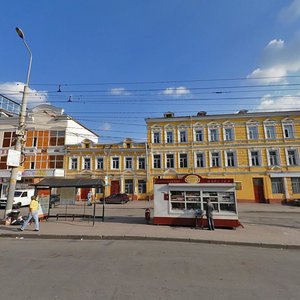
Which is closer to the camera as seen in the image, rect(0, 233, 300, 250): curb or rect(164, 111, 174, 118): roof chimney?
rect(0, 233, 300, 250): curb

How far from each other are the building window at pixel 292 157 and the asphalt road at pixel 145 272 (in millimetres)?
26967

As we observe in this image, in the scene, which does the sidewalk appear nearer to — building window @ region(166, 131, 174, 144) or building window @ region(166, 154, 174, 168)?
building window @ region(166, 154, 174, 168)

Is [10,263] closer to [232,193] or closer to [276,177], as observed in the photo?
[232,193]

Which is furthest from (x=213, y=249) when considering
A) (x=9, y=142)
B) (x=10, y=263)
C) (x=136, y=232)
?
(x=9, y=142)

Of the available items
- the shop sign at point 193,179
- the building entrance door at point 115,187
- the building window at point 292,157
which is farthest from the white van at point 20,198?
the building window at point 292,157

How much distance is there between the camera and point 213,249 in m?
9.06

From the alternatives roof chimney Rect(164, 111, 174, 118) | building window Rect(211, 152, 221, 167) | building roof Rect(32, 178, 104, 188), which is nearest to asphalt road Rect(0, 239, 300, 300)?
building roof Rect(32, 178, 104, 188)

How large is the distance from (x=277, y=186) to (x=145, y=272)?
30.9 metres

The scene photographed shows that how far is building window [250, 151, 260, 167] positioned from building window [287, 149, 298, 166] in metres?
3.84

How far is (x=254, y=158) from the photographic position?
1312 inches

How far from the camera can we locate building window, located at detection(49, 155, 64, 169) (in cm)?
3706

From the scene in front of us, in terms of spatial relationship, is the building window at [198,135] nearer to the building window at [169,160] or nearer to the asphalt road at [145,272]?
the building window at [169,160]

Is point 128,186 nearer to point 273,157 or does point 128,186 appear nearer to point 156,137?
point 156,137

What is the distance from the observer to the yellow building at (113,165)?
116 ft
